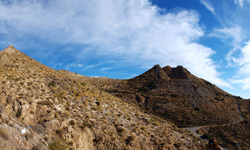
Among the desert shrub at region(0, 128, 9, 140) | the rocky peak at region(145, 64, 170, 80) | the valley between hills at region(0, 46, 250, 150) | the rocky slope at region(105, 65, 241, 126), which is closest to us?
the desert shrub at region(0, 128, 9, 140)

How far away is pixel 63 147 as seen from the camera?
1244 centimetres

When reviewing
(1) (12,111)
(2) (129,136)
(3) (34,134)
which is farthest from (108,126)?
(1) (12,111)

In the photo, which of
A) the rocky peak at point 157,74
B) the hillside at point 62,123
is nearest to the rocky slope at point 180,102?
the rocky peak at point 157,74

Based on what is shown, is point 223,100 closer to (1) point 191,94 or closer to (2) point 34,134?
(1) point 191,94

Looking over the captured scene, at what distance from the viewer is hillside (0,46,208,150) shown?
460 inches

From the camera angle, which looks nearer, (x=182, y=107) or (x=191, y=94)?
(x=182, y=107)

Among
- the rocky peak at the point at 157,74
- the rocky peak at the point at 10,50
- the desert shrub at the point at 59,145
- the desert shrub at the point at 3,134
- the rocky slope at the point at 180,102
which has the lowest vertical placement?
the desert shrub at the point at 59,145

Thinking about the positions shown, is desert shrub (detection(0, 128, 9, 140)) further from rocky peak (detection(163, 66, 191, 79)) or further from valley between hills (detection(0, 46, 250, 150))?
rocky peak (detection(163, 66, 191, 79))

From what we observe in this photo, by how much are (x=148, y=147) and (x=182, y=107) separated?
39199mm

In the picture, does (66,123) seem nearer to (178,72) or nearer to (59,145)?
(59,145)

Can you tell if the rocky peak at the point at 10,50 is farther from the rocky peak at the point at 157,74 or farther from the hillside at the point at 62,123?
the rocky peak at the point at 157,74

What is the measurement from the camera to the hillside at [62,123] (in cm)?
1168

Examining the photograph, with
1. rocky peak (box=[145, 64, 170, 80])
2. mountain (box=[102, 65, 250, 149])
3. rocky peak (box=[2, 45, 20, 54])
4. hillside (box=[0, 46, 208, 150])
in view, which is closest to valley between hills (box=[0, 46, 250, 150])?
hillside (box=[0, 46, 208, 150])

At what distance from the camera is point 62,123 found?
1462 centimetres
